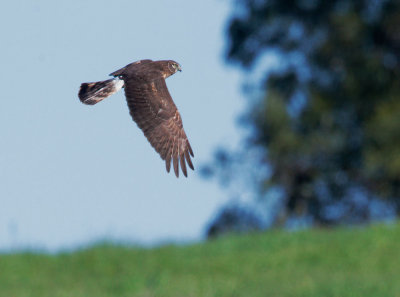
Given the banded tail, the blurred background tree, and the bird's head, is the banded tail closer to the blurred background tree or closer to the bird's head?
the bird's head

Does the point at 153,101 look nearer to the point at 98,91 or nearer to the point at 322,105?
the point at 98,91

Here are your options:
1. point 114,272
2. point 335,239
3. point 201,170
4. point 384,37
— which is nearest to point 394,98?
point 384,37

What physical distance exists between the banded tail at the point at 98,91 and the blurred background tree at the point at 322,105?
1568cm

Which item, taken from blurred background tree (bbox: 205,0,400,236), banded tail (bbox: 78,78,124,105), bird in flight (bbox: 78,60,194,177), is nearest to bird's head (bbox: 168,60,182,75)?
bird in flight (bbox: 78,60,194,177)

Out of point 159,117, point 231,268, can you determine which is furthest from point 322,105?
point 159,117

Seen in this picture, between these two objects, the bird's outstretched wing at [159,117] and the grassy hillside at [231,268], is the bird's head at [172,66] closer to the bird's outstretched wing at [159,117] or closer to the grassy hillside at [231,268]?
the bird's outstretched wing at [159,117]

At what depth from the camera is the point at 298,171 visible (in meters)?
21.0

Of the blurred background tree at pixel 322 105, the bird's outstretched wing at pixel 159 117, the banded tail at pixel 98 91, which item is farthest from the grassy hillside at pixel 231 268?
the banded tail at pixel 98 91

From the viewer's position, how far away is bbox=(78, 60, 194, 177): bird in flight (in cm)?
410

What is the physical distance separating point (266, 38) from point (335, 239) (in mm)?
6834

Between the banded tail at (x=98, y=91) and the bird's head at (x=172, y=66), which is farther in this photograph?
the bird's head at (x=172, y=66)

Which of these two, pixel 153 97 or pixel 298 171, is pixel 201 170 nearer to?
pixel 298 171

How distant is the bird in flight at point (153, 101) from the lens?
13.4ft

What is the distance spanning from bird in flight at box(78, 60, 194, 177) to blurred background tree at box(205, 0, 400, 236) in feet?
50.7
